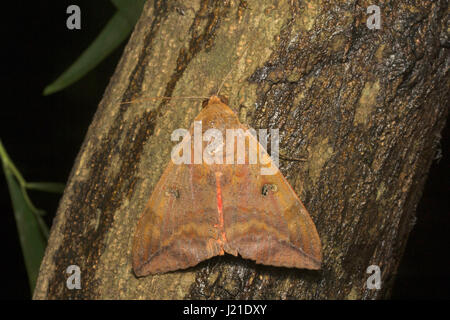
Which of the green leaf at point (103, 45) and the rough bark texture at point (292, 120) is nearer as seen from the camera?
the rough bark texture at point (292, 120)

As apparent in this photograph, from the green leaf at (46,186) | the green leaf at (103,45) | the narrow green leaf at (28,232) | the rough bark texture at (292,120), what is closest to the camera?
the rough bark texture at (292,120)

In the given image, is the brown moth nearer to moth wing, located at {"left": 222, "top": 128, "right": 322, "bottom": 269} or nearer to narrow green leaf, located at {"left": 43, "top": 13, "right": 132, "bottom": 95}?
moth wing, located at {"left": 222, "top": 128, "right": 322, "bottom": 269}

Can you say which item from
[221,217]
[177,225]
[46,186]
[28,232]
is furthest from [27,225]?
[221,217]

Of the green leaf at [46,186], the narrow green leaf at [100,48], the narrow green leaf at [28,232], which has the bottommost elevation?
the narrow green leaf at [28,232]

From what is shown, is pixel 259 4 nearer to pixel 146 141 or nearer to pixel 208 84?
pixel 208 84

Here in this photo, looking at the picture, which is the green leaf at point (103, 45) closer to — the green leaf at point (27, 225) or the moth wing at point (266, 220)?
the green leaf at point (27, 225)

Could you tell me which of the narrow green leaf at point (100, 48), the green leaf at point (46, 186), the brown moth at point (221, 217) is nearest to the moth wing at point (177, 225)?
the brown moth at point (221, 217)

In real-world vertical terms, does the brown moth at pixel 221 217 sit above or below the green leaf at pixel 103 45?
below
